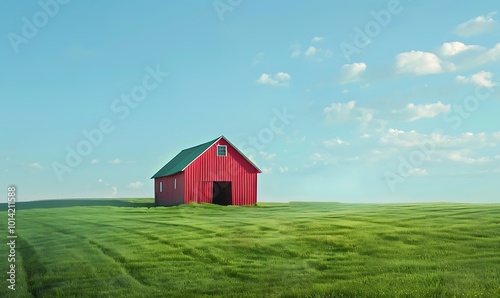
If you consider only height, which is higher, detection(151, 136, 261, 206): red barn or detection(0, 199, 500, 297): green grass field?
detection(151, 136, 261, 206): red barn

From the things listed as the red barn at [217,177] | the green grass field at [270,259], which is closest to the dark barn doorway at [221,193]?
the red barn at [217,177]

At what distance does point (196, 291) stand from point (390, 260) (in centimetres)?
713

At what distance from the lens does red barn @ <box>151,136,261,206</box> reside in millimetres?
50875

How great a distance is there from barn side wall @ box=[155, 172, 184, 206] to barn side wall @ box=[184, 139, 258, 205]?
1.25 metres

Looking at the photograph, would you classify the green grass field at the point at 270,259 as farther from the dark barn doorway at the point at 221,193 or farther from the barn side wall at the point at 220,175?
the dark barn doorway at the point at 221,193

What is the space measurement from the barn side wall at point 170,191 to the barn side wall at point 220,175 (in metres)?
1.25

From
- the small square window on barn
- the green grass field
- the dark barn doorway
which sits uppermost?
the small square window on barn

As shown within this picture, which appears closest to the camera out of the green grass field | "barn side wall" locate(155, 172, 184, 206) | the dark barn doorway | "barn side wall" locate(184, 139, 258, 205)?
the green grass field

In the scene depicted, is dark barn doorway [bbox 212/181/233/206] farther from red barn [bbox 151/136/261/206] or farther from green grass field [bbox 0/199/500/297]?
green grass field [bbox 0/199/500/297]

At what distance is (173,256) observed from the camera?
21.2 m

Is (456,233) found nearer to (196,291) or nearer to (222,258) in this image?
(222,258)

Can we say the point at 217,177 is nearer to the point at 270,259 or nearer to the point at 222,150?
the point at 222,150

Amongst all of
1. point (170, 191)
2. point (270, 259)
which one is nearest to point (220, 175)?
point (170, 191)

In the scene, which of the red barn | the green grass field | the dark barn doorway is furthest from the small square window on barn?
the green grass field
